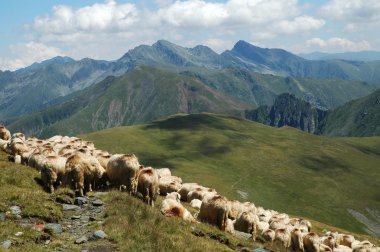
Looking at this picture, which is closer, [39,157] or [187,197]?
[39,157]

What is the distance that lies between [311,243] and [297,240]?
1.54 meters

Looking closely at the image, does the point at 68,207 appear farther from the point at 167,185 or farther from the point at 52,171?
the point at 167,185

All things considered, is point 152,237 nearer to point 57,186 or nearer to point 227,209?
point 227,209

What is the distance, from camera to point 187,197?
49.7m

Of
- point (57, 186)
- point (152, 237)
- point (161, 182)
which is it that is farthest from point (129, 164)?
point (161, 182)

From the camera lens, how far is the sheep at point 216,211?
95.0 ft

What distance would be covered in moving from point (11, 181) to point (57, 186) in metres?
3.40

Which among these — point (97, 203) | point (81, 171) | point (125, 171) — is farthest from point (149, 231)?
point (125, 171)

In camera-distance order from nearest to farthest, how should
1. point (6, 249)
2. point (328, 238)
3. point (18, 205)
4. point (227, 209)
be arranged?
point (6, 249), point (18, 205), point (227, 209), point (328, 238)

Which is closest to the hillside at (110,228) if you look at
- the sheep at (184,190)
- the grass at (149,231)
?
the grass at (149,231)

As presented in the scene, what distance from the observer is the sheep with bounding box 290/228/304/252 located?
3659 cm

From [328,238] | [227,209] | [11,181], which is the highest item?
[11,181]

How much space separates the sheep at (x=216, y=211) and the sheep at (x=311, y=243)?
12142mm

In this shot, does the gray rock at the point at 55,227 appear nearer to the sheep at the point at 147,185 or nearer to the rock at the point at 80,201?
the rock at the point at 80,201
